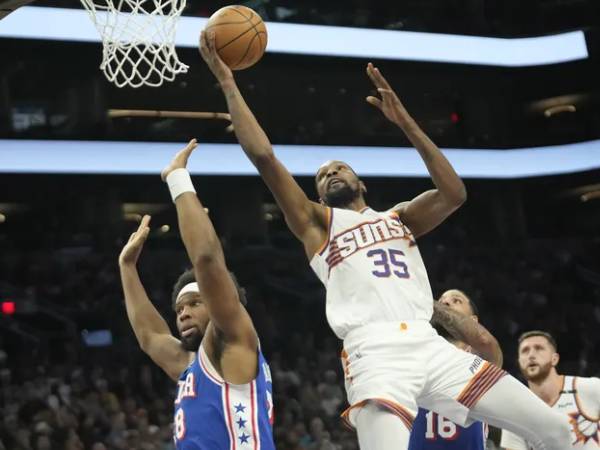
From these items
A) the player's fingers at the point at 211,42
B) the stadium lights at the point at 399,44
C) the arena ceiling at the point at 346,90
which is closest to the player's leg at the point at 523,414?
the player's fingers at the point at 211,42

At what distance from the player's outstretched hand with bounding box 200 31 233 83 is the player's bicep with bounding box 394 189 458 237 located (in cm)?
103

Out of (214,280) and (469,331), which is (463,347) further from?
(214,280)

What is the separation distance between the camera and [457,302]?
18.2ft

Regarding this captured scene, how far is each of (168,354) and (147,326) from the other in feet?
0.96

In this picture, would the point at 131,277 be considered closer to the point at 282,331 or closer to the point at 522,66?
the point at 282,331

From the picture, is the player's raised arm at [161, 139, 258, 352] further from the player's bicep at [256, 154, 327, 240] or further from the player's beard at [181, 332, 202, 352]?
the player's bicep at [256, 154, 327, 240]

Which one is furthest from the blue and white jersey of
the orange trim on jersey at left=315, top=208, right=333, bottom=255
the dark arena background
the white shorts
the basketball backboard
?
the dark arena background

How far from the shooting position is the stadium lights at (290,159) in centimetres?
1356

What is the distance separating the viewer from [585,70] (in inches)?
731

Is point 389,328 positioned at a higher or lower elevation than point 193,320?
higher

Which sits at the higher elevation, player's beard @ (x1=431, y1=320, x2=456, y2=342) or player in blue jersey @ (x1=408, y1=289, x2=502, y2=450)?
player's beard @ (x1=431, y1=320, x2=456, y2=342)

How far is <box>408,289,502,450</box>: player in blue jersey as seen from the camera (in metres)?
5.04

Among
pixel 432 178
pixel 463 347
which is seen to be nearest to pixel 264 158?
pixel 432 178

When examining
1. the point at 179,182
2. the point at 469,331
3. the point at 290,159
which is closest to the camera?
the point at 179,182
